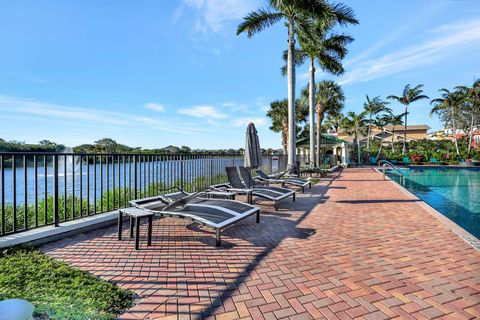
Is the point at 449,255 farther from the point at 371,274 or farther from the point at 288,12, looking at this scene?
the point at 288,12

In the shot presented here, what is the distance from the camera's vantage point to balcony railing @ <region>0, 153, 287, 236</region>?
3586mm

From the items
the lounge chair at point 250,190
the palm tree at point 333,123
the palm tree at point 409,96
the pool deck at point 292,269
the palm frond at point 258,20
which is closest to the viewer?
the pool deck at point 292,269

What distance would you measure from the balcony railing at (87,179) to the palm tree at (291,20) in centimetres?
429

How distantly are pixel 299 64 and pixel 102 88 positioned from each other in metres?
21.0

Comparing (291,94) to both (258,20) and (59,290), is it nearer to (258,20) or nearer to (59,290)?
(258,20)

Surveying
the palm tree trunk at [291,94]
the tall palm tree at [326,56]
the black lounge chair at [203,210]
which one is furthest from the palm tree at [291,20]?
the black lounge chair at [203,210]

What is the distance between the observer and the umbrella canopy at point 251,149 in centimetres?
737

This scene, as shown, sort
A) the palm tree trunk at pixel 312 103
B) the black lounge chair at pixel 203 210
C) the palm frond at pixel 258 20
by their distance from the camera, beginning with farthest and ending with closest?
1. the palm tree trunk at pixel 312 103
2. the palm frond at pixel 258 20
3. the black lounge chair at pixel 203 210

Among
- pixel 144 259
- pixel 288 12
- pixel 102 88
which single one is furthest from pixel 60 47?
pixel 144 259

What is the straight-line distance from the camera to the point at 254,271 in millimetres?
2838

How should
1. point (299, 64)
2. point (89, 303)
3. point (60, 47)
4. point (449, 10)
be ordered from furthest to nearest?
point (60, 47)
point (299, 64)
point (449, 10)
point (89, 303)

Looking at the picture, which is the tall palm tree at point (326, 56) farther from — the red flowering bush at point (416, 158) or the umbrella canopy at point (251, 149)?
the red flowering bush at point (416, 158)

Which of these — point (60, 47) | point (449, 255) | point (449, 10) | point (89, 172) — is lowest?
point (449, 255)

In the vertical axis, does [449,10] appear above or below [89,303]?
above
